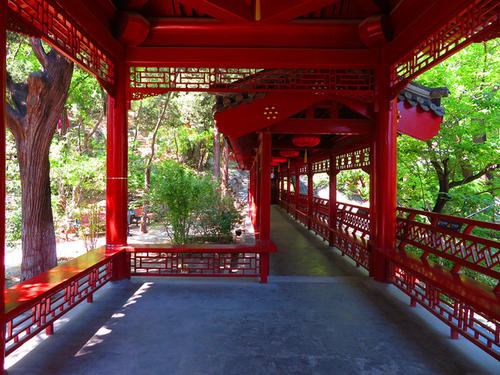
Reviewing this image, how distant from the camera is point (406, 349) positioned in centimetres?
285

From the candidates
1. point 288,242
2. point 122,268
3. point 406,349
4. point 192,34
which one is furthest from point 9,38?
point 406,349

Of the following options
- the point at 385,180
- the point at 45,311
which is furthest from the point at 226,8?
the point at 45,311

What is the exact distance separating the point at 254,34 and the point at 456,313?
14.4 ft

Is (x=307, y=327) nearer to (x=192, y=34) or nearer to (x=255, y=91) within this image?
(x=255, y=91)

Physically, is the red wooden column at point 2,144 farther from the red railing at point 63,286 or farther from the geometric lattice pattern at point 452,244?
the geometric lattice pattern at point 452,244

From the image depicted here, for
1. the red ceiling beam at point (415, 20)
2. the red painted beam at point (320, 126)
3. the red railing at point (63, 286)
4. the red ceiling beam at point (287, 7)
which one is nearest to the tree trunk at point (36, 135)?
the red railing at point (63, 286)

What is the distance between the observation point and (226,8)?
3.77 m

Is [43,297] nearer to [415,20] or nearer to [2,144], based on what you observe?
[2,144]

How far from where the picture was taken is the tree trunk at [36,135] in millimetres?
5121

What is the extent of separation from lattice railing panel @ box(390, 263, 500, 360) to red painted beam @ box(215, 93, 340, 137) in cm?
294

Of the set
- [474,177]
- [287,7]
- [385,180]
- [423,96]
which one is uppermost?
[287,7]

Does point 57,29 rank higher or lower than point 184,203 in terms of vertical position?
higher

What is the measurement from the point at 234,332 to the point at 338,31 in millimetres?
4380

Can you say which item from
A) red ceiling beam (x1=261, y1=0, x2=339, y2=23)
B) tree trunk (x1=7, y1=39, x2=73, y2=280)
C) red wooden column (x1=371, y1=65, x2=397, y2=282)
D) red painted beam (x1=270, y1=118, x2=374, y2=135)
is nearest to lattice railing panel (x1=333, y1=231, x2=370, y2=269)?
red wooden column (x1=371, y1=65, x2=397, y2=282)
